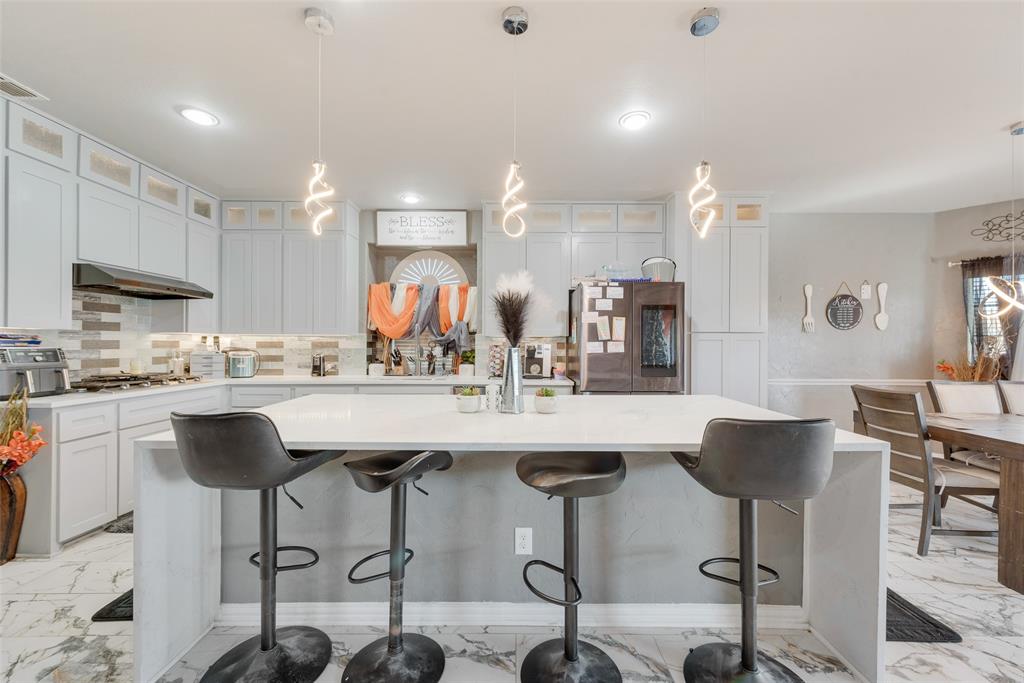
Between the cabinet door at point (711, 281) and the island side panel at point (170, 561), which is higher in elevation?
the cabinet door at point (711, 281)

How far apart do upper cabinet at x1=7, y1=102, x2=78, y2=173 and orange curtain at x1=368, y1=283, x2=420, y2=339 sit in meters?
2.27

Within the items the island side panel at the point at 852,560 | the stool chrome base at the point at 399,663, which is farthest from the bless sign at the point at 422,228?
the island side panel at the point at 852,560

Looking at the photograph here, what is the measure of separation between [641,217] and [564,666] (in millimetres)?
3716

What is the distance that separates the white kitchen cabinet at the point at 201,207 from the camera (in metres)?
3.71

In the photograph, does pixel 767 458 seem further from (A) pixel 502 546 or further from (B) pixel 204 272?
(B) pixel 204 272

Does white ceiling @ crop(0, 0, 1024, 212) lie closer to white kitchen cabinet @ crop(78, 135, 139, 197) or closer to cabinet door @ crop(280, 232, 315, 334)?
white kitchen cabinet @ crop(78, 135, 139, 197)

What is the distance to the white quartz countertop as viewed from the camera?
1313mm

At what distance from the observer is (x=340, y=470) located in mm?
1746

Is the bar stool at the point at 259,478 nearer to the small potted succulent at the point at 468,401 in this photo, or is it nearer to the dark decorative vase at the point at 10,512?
the small potted succulent at the point at 468,401

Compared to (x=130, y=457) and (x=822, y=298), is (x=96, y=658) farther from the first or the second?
(x=822, y=298)

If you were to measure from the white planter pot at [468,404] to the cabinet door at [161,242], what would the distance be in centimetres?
313

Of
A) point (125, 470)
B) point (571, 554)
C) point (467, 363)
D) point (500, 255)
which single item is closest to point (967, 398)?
point (571, 554)

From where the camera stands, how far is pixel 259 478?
127cm

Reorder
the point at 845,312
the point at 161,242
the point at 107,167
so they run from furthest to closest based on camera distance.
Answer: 1. the point at 845,312
2. the point at 161,242
3. the point at 107,167
